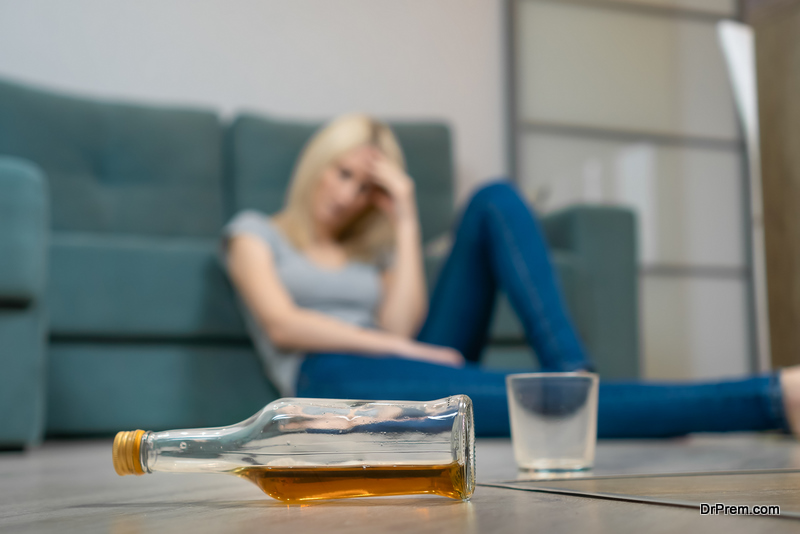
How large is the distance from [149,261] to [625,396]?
43.8 inches

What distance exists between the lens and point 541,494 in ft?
1.55

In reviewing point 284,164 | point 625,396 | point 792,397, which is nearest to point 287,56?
point 284,164

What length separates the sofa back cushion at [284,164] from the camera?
2387 mm

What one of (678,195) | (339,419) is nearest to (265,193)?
(678,195)

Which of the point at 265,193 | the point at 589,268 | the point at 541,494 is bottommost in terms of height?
the point at 541,494

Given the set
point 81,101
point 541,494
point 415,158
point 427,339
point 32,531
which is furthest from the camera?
point 415,158

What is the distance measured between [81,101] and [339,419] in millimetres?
2114

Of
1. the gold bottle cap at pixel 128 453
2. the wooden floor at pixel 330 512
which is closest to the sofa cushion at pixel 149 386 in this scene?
the wooden floor at pixel 330 512

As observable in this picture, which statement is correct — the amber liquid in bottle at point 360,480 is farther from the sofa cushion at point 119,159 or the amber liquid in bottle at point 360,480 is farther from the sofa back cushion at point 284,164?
the sofa back cushion at point 284,164

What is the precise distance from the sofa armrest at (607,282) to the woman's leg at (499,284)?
60 cm

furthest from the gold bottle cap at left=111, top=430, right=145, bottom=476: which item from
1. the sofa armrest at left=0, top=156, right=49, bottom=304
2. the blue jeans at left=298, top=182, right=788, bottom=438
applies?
the sofa armrest at left=0, top=156, right=49, bottom=304

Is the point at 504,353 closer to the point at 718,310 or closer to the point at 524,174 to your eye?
the point at 524,174

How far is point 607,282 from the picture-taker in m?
2.04

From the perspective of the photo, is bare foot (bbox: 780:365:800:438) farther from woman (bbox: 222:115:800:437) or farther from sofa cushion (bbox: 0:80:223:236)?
sofa cushion (bbox: 0:80:223:236)
